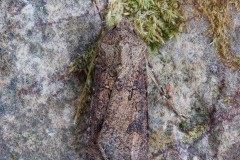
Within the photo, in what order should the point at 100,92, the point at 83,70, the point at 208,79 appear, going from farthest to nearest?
the point at 208,79
the point at 83,70
the point at 100,92

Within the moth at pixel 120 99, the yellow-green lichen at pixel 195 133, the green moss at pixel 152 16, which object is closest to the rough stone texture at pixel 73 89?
the yellow-green lichen at pixel 195 133

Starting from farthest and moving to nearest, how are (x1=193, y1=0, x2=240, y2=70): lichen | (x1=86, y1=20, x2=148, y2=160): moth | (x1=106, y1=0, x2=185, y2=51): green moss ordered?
1. (x1=193, y1=0, x2=240, y2=70): lichen
2. (x1=106, y1=0, x2=185, y2=51): green moss
3. (x1=86, y1=20, x2=148, y2=160): moth

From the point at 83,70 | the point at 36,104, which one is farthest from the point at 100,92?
the point at 36,104

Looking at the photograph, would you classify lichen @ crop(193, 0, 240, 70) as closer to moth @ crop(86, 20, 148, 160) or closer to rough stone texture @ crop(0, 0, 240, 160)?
rough stone texture @ crop(0, 0, 240, 160)

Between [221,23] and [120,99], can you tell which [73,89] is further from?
[221,23]

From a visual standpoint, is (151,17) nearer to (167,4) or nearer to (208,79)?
(167,4)

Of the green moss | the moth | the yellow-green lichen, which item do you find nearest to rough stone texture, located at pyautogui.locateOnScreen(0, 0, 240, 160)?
A: the yellow-green lichen

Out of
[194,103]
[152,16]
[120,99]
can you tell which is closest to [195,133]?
[194,103]
